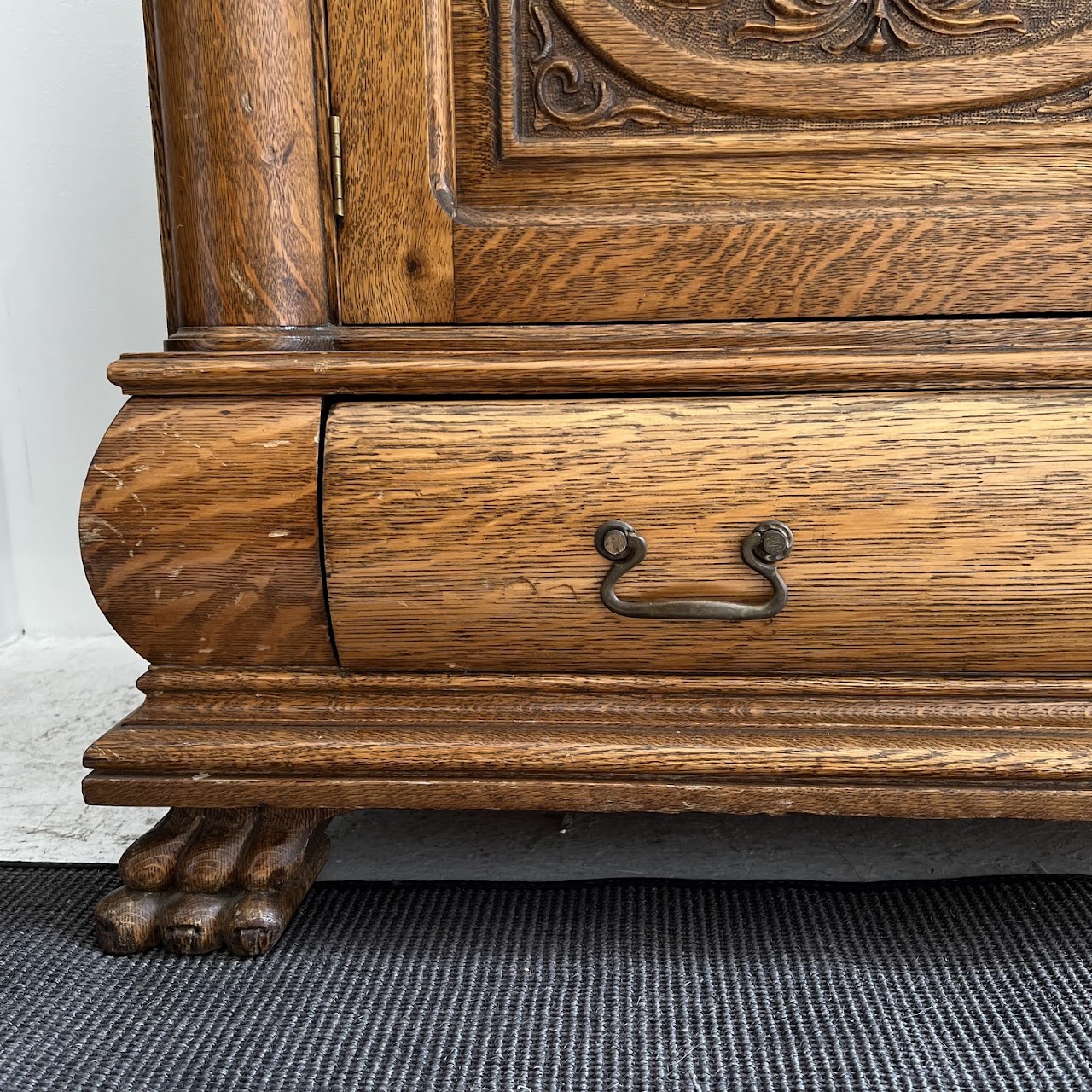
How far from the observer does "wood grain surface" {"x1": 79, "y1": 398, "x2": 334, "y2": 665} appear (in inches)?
24.5

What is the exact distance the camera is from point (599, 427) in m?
0.61

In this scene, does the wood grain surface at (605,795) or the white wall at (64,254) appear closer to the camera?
the wood grain surface at (605,795)

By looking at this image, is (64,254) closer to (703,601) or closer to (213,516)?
(213,516)

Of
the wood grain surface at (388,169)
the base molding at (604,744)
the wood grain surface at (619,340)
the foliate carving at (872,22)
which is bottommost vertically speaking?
the base molding at (604,744)

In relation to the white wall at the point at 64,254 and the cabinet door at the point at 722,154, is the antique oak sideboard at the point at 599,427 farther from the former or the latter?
the white wall at the point at 64,254

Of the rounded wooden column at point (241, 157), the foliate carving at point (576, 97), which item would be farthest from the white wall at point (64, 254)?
the foliate carving at point (576, 97)

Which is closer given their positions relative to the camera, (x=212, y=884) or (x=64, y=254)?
(x=212, y=884)

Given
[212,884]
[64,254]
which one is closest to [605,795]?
[212,884]

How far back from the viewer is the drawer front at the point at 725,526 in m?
0.60

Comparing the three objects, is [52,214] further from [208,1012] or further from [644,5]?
[208,1012]

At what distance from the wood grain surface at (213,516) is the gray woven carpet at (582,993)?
21cm

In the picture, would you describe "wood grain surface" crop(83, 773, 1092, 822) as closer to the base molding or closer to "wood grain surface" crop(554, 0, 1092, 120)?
the base molding

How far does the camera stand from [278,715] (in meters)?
0.65

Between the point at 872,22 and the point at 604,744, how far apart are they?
478mm
